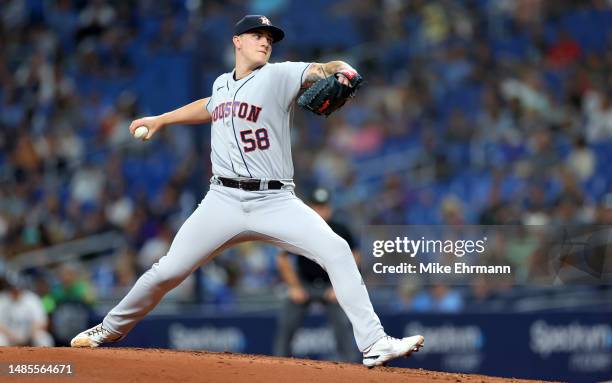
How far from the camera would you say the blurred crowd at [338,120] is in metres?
11.5

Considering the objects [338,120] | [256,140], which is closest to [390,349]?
[256,140]

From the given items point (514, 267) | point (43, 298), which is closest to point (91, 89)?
point (43, 298)

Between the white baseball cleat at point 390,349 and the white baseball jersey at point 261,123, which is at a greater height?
the white baseball jersey at point 261,123

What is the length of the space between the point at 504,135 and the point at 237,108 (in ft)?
24.8

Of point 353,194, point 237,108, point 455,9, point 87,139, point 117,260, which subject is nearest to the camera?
point 237,108

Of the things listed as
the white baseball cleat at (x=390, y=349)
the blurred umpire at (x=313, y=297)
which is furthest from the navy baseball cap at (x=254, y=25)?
the blurred umpire at (x=313, y=297)

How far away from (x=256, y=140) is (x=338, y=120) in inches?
297

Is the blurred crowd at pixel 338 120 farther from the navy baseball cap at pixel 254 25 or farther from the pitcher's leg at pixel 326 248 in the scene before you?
the pitcher's leg at pixel 326 248

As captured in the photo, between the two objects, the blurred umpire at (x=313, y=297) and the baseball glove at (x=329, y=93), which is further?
the blurred umpire at (x=313, y=297)

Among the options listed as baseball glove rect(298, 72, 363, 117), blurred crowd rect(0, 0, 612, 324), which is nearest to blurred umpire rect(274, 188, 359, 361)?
blurred crowd rect(0, 0, 612, 324)

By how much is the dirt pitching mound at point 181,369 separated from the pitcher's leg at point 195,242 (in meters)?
0.37

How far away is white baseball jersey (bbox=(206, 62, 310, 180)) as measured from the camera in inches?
213

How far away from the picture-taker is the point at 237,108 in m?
5.44

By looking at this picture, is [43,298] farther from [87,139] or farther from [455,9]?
[455,9]
